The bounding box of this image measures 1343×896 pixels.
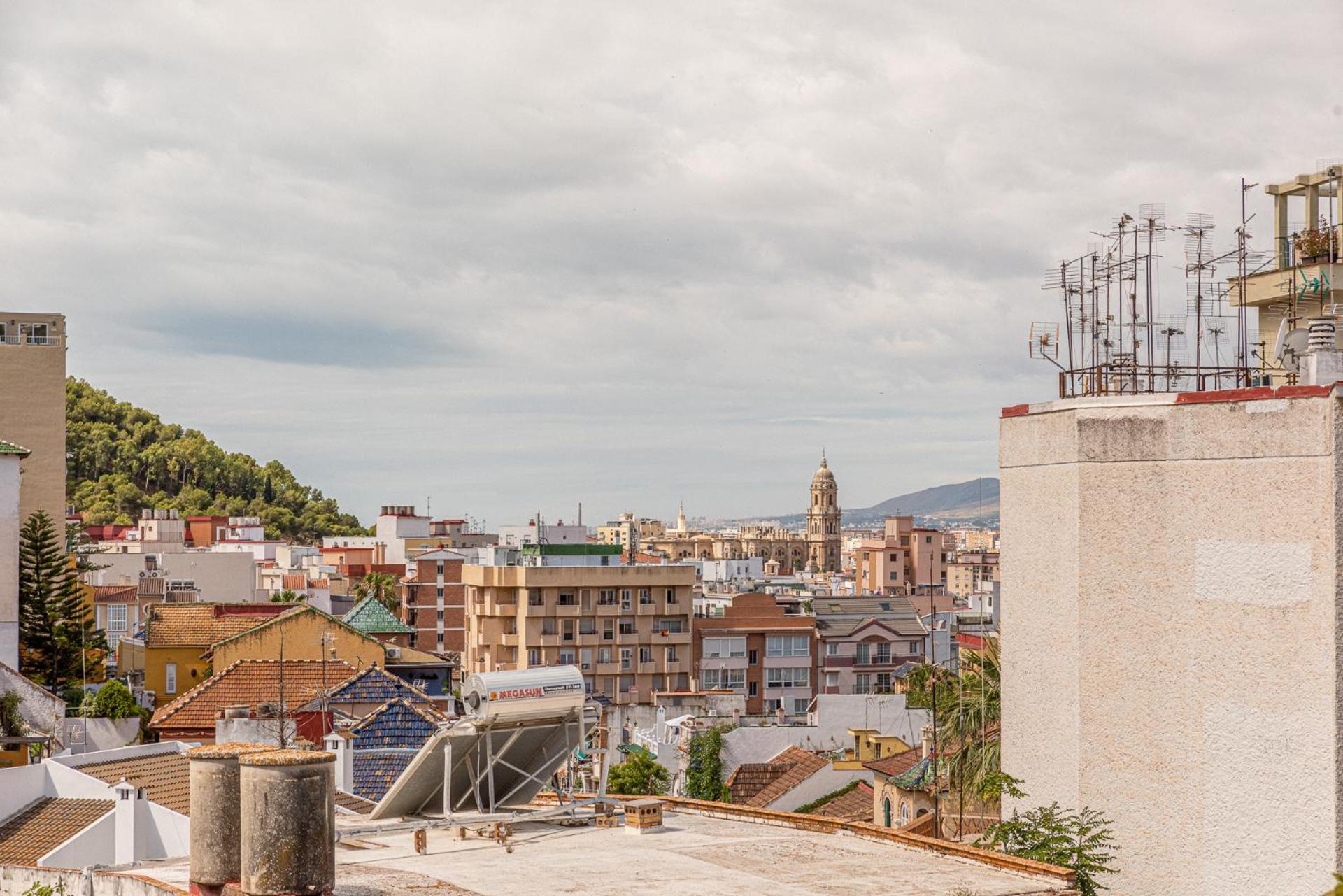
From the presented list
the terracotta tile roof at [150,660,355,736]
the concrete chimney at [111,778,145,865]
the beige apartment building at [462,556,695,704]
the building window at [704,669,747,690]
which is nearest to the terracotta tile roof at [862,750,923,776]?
the terracotta tile roof at [150,660,355,736]

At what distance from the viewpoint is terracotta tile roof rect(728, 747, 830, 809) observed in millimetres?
47406

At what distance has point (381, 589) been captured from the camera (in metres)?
107


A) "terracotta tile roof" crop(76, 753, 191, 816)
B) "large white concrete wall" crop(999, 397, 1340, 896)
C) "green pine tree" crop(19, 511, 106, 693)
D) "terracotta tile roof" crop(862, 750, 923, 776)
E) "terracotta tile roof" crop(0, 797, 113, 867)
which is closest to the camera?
"large white concrete wall" crop(999, 397, 1340, 896)

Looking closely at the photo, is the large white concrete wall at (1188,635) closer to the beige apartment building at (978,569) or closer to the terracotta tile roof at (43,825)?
the terracotta tile roof at (43,825)

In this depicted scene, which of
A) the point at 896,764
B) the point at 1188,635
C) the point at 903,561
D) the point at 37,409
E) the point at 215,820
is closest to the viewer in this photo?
the point at 215,820

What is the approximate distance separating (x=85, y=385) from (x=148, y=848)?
545ft

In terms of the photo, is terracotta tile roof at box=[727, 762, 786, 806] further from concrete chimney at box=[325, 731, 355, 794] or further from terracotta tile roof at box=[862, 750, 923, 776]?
concrete chimney at box=[325, 731, 355, 794]

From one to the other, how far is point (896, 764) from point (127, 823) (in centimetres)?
2266

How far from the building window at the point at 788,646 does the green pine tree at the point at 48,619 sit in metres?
39.6

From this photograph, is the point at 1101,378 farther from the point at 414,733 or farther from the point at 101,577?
the point at 101,577

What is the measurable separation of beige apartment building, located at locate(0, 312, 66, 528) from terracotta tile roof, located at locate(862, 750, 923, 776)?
36032 millimetres

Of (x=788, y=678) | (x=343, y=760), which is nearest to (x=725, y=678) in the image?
(x=788, y=678)

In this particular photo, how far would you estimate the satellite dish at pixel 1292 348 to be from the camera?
72.7 feet

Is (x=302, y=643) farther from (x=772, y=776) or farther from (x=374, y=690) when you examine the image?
(x=772, y=776)
